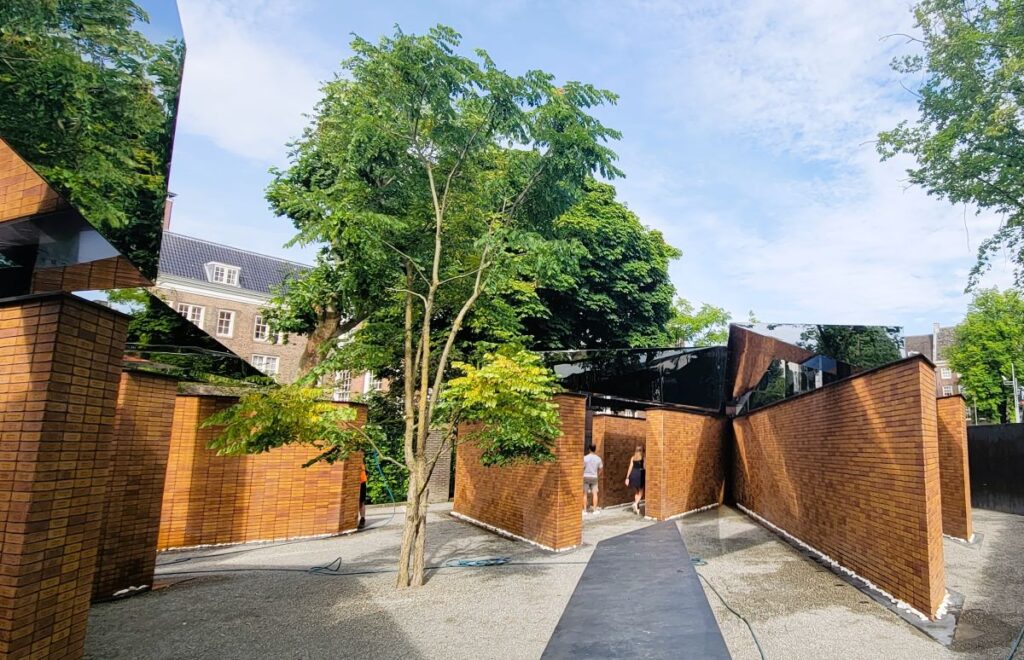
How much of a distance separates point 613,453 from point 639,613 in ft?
46.9

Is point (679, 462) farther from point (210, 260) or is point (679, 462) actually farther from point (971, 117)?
point (210, 260)

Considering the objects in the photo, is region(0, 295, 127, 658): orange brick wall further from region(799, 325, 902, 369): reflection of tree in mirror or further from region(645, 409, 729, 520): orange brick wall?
region(645, 409, 729, 520): orange brick wall

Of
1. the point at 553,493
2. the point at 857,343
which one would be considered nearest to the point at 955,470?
the point at 857,343

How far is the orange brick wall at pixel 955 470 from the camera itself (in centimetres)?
1069

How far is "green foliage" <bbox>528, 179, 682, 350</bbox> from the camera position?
1947cm

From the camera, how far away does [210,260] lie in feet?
113

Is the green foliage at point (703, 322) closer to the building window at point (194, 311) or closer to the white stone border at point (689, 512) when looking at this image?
the white stone border at point (689, 512)

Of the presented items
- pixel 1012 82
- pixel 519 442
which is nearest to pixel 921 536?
pixel 519 442

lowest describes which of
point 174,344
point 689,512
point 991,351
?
point 689,512

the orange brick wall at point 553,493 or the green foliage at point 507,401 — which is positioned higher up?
the green foliage at point 507,401

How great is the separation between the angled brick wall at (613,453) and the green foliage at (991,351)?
2724 centimetres

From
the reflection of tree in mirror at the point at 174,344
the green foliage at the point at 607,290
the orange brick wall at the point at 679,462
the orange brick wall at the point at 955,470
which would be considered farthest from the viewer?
the green foliage at the point at 607,290

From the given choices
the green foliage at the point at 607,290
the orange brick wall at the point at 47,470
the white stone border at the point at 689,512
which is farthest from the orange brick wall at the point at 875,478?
the green foliage at the point at 607,290

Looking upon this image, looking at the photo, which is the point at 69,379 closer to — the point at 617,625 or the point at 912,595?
the point at 617,625
